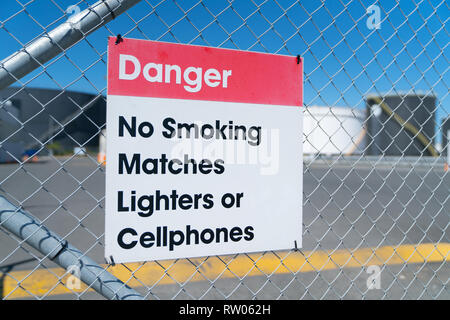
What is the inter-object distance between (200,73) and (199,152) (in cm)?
29

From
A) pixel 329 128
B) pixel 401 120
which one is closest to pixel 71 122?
pixel 401 120

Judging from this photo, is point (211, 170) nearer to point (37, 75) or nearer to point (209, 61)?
point (209, 61)

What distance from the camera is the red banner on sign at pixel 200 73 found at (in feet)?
3.83

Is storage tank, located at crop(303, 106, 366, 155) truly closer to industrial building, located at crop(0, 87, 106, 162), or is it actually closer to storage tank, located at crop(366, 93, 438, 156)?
storage tank, located at crop(366, 93, 438, 156)

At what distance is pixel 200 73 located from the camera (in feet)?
4.10

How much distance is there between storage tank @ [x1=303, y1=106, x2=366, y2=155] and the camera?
164 centimetres

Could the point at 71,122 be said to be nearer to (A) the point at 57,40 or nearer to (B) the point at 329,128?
(A) the point at 57,40

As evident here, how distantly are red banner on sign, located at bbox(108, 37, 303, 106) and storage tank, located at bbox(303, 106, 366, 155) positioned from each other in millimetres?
213

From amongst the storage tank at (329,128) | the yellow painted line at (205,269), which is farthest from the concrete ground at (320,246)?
the storage tank at (329,128)

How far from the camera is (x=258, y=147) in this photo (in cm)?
132

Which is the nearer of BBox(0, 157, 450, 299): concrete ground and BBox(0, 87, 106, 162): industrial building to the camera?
BBox(0, 87, 106, 162): industrial building

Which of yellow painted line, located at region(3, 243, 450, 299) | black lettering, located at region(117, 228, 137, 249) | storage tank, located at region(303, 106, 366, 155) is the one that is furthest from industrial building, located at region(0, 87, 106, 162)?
yellow painted line, located at region(3, 243, 450, 299)

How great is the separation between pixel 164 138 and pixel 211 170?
0.68 feet

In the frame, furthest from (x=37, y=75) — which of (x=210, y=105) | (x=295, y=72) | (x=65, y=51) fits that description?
(x=295, y=72)
